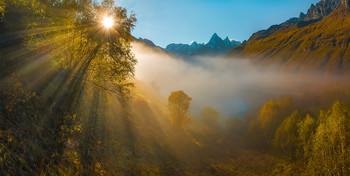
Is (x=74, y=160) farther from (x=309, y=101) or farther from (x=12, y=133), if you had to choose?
(x=309, y=101)

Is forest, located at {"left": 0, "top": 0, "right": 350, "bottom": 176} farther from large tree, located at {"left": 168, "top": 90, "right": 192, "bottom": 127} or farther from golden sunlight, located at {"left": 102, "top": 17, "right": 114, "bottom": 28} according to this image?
large tree, located at {"left": 168, "top": 90, "right": 192, "bottom": 127}

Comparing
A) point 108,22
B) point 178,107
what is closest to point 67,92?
point 108,22

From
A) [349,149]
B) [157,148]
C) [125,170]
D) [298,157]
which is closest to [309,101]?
[298,157]

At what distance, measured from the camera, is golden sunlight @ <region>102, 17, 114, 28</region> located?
14641 millimetres

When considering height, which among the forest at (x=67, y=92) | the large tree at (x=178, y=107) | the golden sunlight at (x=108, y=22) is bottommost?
the large tree at (x=178, y=107)

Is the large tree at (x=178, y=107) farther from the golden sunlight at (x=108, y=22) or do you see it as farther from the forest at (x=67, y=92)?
the golden sunlight at (x=108, y=22)

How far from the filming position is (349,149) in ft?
72.2

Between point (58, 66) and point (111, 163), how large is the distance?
12.7 m

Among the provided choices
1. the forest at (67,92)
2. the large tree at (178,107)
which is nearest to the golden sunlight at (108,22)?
the forest at (67,92)

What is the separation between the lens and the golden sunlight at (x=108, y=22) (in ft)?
48.0

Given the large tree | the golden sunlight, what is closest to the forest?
the golden sunlight

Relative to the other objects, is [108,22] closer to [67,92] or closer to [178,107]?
[67,92]

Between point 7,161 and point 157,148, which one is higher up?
point 7,161

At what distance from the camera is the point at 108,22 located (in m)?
14.8
